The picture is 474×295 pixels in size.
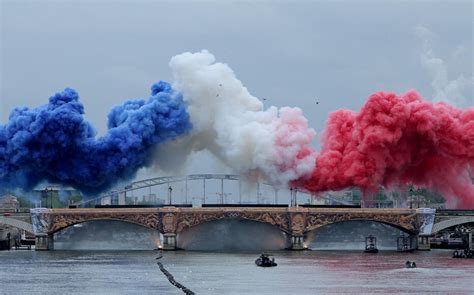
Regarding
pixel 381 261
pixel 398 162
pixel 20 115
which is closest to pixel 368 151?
pixel 398 162

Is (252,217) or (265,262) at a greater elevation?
(252,217)

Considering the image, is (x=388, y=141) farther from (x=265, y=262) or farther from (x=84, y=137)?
(x=84, y=137)

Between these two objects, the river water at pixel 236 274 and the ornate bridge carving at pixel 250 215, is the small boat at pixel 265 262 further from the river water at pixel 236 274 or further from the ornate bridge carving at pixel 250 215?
the ornate bridge carving at pixel 250 215

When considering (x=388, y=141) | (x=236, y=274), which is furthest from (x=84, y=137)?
(x=236, y=274)

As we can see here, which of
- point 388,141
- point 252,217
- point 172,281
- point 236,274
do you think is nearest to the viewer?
point 172,281

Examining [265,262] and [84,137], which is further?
[84,137]

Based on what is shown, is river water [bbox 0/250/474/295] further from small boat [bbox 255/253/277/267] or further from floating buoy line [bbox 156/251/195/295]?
small boat [bbox 255/253/277/267]

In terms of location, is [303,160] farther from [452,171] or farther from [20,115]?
[20,115]
